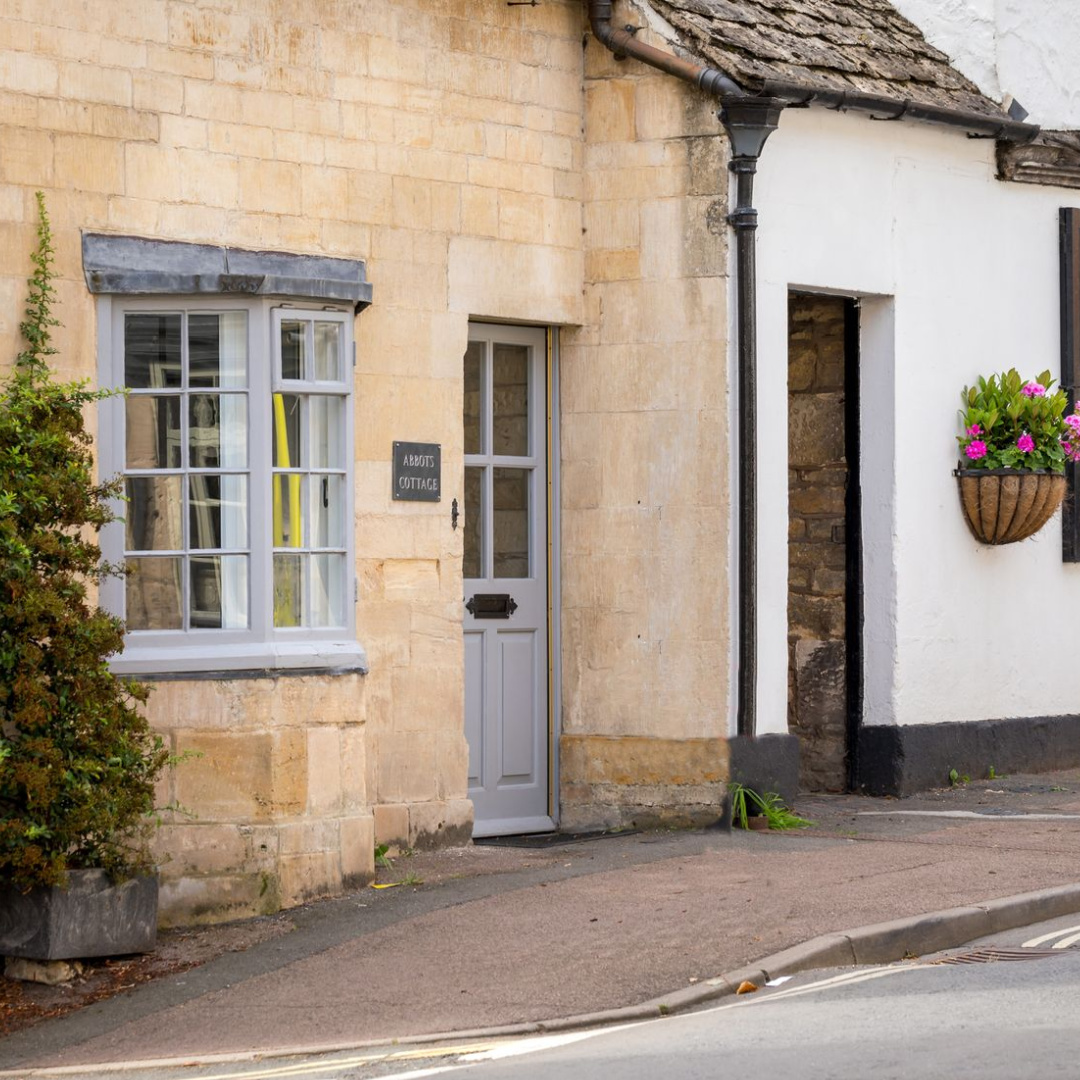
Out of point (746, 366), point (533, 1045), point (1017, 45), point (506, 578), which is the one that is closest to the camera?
point (533, 1045)

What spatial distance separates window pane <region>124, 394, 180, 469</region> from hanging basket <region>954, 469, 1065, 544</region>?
4999 mm

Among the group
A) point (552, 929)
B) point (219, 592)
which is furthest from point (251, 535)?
point (552, 929)

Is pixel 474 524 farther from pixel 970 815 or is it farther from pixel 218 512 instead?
pixel 970 815

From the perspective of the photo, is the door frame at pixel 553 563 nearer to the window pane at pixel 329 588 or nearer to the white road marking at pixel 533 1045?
the window pane at pixel 329 588

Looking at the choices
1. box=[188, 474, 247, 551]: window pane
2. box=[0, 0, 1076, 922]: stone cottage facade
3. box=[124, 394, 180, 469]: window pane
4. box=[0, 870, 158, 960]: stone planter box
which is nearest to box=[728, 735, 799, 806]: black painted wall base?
box=[0, 0, 1076, 922]: stone cottage facade

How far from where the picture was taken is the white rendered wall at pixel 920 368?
10.9 metres

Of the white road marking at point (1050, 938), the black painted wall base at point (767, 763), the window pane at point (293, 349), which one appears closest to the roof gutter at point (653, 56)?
the window pane at point (293, 349)

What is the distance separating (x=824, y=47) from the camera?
11.3 meters

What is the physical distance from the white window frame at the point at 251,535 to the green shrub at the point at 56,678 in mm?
619

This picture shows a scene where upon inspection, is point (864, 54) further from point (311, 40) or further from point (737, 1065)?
point (737, 1065)

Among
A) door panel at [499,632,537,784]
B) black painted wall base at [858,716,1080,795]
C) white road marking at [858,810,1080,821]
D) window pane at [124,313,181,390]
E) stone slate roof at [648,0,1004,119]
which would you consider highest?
stone slate roof at [648,0,1004,119]

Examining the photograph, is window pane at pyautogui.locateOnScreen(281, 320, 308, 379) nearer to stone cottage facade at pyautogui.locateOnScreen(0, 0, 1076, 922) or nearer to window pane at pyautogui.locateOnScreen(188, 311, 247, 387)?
stone cottage facade at pyautogui.locateOnScreen(0, 0, 1076, 922)

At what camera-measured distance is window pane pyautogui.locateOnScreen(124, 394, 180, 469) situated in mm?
9180

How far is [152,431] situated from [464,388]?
2045 mm
